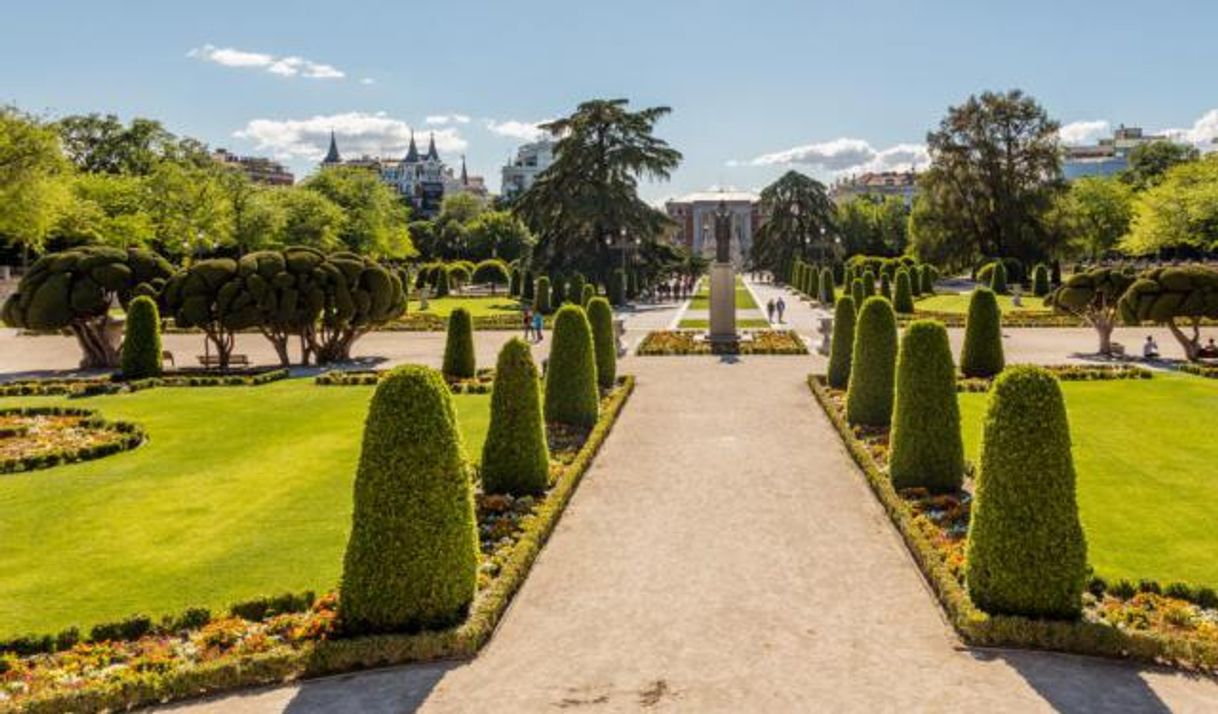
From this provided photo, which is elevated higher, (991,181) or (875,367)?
(991,181)

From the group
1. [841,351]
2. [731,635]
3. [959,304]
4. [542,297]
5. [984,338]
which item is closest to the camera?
[731,635]

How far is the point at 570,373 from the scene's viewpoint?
1883cm

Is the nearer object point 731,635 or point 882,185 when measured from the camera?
point 731,635

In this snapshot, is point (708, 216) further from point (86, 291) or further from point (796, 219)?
point (86, 291)

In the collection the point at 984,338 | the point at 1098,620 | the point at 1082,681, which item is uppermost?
the point at 984,338

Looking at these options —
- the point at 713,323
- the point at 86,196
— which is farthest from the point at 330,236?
the point at 713,323

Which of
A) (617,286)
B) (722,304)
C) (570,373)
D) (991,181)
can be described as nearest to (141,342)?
(570,373)

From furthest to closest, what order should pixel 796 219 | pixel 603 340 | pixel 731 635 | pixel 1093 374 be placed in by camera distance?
Answer: pixel 796 219, pixel 1093 374, pixel 603 340, pixel 731 635

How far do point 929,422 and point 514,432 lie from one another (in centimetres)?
600

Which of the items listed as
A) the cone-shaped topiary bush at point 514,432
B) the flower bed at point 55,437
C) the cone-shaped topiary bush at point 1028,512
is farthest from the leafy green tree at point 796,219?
the cone-shaped topiary bush at point 1028,512

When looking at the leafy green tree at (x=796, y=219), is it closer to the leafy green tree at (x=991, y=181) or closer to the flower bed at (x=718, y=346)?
the leafy green tree at (x=991, y=181)

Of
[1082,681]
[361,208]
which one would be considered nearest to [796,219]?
[361,208]

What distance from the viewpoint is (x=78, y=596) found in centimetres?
1025

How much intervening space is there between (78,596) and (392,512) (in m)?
4.14
